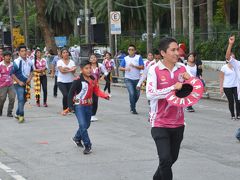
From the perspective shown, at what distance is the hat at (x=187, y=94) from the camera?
6117mm

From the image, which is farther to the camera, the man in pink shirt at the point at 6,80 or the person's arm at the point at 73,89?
the man in pink shirt at the point at 6,80

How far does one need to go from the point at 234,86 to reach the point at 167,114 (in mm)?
8172

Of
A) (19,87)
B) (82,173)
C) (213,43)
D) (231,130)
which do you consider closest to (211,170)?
(82,173)

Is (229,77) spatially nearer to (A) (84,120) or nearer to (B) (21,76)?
(B) (21,76)

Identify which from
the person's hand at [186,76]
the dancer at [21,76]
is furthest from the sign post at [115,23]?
the person's hand at [186,76]

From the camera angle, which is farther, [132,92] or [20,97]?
[132,92]

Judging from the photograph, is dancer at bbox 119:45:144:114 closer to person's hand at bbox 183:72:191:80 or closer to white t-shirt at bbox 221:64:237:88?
white t-shirt at bbox 221:64:237:88

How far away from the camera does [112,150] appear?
10.1 metres

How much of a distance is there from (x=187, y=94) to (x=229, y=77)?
8.29 metres

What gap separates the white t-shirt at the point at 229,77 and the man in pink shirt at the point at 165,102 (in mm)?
7944

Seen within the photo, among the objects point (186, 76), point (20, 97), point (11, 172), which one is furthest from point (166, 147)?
point (20, 97)

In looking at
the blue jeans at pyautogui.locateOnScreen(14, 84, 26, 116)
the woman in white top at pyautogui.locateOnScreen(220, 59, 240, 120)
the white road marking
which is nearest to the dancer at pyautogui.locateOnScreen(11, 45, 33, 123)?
the blue jeans at pyautogui.locateOnScreen(14, 84, 26, 116)

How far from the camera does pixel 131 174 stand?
8.15 meters

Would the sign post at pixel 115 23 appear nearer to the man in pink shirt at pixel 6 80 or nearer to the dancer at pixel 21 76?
the man in pink shirt at pixel 6 80
